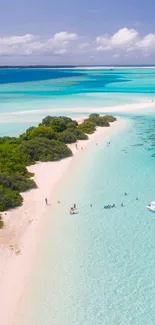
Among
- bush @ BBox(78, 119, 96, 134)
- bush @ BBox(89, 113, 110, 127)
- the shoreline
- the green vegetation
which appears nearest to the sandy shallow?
the green vegetation

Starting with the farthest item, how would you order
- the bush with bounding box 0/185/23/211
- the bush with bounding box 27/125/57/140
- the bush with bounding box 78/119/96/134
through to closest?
the bush with bounding box 78/119/96/134 → the bush with bounding box 27/125/57/140 → the bush with bounding box 0/185/23/211

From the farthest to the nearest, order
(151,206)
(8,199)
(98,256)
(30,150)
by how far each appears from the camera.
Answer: (30,150)
(8,199)
(151,206)
(98,256)

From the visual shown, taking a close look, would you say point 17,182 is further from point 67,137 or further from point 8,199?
point 67,137

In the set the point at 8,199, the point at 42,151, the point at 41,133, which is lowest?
the point at 8,199

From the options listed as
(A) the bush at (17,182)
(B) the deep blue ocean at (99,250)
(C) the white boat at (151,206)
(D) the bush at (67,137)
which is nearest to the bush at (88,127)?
(D) the bush at (67,137)

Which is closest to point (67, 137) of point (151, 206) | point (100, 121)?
point (100, 121)

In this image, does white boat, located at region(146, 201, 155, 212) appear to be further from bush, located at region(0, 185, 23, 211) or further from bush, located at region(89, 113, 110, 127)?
bush, located at region(89, 113, 110, 127)
